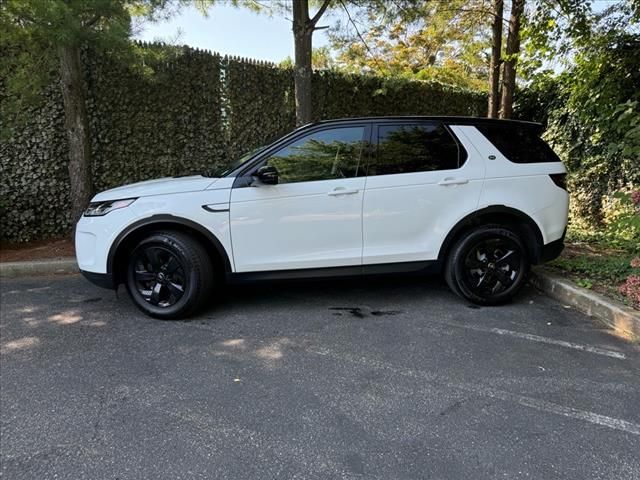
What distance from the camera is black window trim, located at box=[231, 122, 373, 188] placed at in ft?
12.6

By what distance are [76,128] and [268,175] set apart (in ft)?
13.2

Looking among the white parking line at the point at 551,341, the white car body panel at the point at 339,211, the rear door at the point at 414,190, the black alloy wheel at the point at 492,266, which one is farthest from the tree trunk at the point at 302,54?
the white parking line at the point at 551,341

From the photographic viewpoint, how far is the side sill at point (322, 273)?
12.9ft

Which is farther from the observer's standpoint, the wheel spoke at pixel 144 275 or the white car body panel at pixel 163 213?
the wheel spoke at pixel 144 275

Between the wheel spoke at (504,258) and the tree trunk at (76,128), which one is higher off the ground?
the tree trunk at (76,128)

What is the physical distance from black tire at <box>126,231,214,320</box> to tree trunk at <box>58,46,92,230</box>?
3133 mm

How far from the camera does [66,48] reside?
5.39m

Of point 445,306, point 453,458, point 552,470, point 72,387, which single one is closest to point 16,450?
point 72,387

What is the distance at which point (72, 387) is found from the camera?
282cm

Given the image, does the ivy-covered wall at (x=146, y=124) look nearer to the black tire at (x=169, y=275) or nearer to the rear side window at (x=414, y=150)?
the black tire at (x=169, y=275)

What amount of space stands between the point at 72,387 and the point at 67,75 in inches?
189

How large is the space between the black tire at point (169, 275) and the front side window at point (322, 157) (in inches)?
40.1

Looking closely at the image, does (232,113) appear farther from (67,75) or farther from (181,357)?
(181,357)

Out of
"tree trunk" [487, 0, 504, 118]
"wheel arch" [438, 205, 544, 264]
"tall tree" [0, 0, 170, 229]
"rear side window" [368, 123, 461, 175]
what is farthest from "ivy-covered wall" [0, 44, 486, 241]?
"wheel arch" [438, 205, 544, 264]
